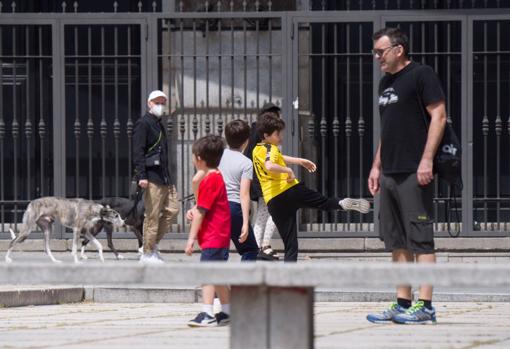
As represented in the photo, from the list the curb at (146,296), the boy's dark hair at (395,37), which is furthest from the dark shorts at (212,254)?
the curb at (146,296)

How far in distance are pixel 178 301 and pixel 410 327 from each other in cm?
351

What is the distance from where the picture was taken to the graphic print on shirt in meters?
8.72

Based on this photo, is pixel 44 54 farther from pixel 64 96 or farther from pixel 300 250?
pixel 300 250

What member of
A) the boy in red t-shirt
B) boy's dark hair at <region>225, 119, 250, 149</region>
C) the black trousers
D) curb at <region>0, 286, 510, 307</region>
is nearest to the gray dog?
curb at <region>0, 286, 510, 307</region>

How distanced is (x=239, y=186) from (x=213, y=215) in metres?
1.31

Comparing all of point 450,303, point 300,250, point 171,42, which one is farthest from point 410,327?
point 171,42

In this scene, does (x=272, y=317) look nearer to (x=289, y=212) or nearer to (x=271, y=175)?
(x=289, y=212)

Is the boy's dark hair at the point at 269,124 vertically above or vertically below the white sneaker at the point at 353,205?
above

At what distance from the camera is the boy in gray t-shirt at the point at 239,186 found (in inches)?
392

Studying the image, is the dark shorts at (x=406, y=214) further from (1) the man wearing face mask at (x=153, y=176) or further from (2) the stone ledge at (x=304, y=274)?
(1) the man wearing face mask at (x=153, y=176)

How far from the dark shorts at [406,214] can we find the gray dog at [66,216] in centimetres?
576

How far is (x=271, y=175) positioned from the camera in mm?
11297

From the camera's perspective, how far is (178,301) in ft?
37.8

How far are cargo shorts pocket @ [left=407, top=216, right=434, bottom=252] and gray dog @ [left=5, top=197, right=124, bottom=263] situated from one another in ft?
19.7
